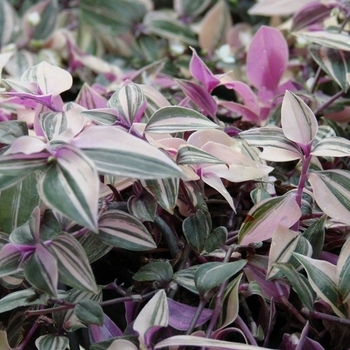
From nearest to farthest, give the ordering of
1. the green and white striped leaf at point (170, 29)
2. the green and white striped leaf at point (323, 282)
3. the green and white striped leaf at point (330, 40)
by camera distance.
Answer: the green and white striped leaf at point (323, 282)
the green and white striped leaf at point (330, 40)
the green and white striped leaf at point (170, 29)

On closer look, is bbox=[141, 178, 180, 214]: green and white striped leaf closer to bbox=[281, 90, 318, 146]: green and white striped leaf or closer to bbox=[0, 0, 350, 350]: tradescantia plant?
bbox=[0, 0, 350, 350]: tradescantia plant

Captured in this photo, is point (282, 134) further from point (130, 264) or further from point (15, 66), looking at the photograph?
point (15, 66)

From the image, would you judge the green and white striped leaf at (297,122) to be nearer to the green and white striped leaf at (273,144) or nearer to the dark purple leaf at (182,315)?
the green and white striped leaf at (273,144)

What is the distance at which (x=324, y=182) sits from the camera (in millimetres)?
552

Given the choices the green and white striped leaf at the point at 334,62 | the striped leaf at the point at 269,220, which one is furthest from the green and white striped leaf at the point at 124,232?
the green and white striped leaf at the point at 334,62

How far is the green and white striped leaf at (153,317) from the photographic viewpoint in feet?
1.55

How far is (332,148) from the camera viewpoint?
0.55 metres

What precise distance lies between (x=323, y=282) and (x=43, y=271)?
0.86 ft

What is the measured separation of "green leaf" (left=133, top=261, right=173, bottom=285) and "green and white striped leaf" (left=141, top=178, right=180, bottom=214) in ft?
0.19

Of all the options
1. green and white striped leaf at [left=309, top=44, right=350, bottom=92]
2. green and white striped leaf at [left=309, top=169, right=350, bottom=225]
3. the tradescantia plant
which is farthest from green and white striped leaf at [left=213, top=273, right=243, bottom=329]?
green and white striped leaf at [left=309, top=44, right=350, bottom=92]

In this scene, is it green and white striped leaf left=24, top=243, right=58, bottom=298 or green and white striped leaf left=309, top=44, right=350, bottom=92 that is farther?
green and white striped leaf left=309, top=44, right=350, bottom=92

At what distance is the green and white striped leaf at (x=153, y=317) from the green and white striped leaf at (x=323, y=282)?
0.14m

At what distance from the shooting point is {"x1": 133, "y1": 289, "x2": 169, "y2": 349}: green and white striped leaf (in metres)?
0.47

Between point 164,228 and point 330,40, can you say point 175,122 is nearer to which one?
point 164,228
